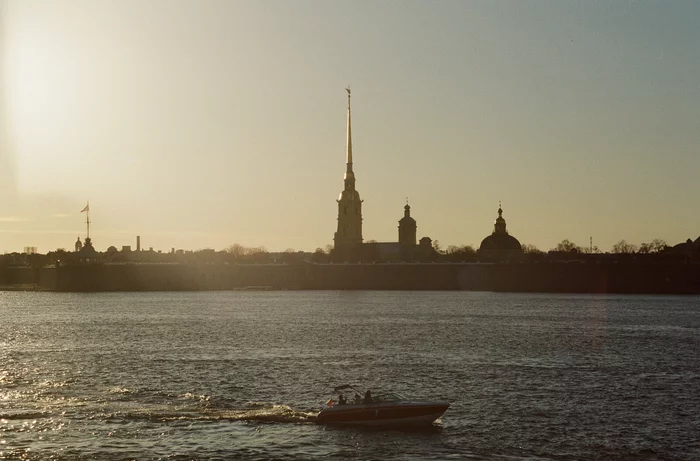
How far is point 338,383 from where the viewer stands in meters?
41.6

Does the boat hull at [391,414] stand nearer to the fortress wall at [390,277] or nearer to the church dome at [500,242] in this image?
the fortress wall at [390,277]

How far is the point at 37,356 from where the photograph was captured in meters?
53.8

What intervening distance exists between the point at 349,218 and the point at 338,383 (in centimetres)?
13862

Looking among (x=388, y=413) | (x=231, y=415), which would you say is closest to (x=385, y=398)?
(x=388, y=413)

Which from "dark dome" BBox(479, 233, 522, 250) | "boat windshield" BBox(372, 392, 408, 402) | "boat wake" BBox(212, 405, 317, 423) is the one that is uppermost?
"dark dome" BBox(479, 233, 522, 250)

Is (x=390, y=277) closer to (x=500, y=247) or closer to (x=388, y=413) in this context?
(x=500, y=247)

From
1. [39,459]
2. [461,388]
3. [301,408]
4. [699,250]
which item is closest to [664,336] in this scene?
[461,388]

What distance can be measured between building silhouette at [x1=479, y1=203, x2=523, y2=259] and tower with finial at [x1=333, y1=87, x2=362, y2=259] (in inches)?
902

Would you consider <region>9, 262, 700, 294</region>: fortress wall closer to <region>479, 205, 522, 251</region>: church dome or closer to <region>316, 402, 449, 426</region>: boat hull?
<region>479, 205, 522, 251</region>: church dome

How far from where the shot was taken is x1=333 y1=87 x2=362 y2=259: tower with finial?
17850 centimetres

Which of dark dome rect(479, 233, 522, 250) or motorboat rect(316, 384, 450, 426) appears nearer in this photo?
motorboat rect(316, 384, 450, 426)

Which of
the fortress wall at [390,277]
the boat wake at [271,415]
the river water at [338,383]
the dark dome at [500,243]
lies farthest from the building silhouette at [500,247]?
the boat wake at [271,415]

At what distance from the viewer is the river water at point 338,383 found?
97.3 ft

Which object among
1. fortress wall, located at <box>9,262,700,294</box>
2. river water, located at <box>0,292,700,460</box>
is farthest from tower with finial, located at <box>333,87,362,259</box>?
river water, located at <box>0,292,700,460</box>
